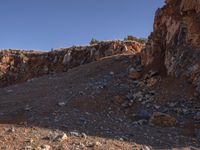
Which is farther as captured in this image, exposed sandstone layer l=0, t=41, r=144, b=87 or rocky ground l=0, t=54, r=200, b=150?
exposed sandstone layer l=0, t=41, r=144, b=87

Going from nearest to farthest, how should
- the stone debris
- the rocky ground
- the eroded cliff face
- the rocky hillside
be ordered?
the rocky ground
the rocky hillside
the stone debris
the eroded cliff face

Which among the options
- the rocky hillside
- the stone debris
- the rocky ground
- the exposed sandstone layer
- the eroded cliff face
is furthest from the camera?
the exposed sandstone layer

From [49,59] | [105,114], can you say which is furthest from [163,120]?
[49,59]

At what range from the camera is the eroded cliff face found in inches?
Answer: 453

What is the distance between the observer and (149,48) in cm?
1350

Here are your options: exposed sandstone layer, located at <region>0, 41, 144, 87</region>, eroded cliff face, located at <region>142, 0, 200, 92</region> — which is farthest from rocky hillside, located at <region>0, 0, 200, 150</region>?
exposed sandstone layer, located at <region>0, 41, 144, 87</region>

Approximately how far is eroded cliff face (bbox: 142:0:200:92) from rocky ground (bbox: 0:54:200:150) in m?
0.36

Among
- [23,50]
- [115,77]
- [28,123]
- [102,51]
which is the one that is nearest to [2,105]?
[28,123]

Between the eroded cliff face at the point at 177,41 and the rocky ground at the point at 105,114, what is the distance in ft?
1.17

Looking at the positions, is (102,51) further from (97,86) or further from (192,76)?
(192,76)

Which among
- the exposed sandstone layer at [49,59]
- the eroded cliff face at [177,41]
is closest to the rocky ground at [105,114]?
the eroded cliff face at [177,41]

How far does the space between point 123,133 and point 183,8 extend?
5.34 metres

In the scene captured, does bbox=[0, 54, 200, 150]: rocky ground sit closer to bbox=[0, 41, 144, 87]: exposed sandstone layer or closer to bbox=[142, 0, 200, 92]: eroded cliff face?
bbox=[142, 0, 200, 92]: eroded cliff face

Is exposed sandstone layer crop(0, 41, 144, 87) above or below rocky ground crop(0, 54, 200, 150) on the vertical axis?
above
